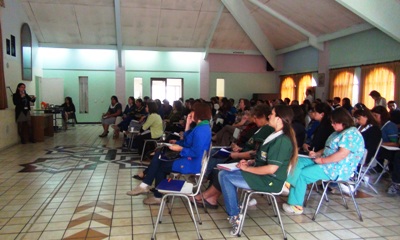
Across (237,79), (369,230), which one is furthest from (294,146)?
(237,79)

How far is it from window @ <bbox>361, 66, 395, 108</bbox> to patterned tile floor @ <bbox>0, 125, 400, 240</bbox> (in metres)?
3.57

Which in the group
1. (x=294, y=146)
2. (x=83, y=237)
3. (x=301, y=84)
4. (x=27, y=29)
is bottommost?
(x=83, y=237)

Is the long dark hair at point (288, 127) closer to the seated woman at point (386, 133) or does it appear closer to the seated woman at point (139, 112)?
the seated woman at point (386, 133)

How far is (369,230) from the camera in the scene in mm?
2971

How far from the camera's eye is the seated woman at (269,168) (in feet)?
8.62

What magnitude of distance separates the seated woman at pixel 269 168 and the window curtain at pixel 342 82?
267 inches

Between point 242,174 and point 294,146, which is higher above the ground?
point 294,146

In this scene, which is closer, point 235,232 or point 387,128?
point 235,232

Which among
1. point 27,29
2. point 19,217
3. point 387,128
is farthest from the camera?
point 27,29

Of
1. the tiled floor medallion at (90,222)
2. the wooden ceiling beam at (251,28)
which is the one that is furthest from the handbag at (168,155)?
the wooden ceiling beam at (251,28)

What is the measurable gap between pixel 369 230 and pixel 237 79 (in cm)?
1072

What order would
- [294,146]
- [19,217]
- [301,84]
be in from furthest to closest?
1. [301,84]
2. [19,217]
3. [294,146]

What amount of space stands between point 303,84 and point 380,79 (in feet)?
11.6

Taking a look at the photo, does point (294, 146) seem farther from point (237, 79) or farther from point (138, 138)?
point (237, 79)
